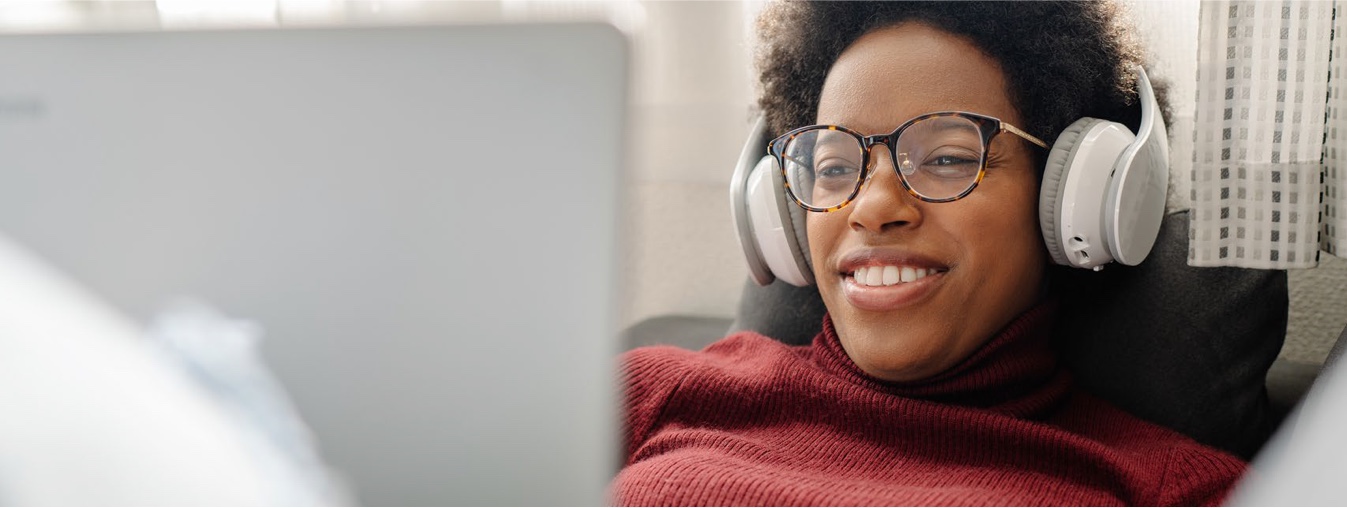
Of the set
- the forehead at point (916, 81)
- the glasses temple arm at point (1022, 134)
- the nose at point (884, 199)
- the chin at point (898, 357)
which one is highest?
the forehead at point (916, 81)

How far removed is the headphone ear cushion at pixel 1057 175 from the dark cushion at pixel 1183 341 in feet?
0.55

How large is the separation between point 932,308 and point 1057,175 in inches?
7.2

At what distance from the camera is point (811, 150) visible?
1027 millimetres

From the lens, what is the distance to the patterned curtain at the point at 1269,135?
0.86 m

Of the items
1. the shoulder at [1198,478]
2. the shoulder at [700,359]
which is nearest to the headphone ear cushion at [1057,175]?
the shoulder at [1198,478]

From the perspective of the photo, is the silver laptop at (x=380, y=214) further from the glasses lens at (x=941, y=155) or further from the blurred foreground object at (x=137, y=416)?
the glasses lens at (x=941, y=155)

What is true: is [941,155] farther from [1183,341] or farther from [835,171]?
[1183,341]

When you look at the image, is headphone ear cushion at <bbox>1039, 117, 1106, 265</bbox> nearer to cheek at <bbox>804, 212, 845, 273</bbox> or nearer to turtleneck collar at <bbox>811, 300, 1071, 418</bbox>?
turtleneck collar at <bbox>811, 300, 1071, 418</bbox>

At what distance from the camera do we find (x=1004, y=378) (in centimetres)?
99

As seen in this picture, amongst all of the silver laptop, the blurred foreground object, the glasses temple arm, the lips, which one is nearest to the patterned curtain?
the glasses temple arm

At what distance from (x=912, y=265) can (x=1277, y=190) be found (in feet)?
1.16

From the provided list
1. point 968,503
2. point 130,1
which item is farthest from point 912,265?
point 130,1

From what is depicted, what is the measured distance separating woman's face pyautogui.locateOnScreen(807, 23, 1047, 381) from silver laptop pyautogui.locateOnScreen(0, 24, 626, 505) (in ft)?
1.85

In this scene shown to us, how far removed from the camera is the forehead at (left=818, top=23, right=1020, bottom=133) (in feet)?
3.18
